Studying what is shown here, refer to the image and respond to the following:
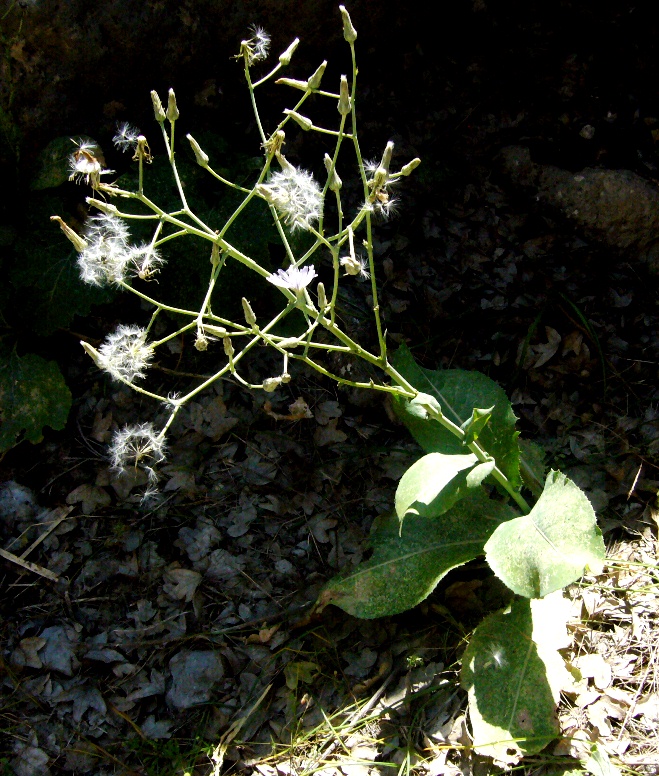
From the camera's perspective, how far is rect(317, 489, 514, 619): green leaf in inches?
88.0

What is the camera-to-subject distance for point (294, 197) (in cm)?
182

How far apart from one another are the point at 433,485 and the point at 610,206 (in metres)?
1.73

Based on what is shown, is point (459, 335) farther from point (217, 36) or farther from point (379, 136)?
point (217, 36)

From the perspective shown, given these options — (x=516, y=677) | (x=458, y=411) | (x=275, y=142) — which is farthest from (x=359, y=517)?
(x=275, y=142)

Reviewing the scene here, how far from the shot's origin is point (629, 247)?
301 centimetres

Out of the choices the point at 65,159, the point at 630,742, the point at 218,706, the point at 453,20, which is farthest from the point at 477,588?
the point at 453,20

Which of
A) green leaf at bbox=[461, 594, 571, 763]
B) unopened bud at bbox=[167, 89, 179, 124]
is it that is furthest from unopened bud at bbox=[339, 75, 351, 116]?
green leaf at bbox=[461, 594, 571, 763]

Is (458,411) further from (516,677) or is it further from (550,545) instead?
(516,677)

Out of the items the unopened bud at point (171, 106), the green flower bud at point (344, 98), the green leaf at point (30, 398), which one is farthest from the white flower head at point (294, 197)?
the green leaf at point (30, 398)

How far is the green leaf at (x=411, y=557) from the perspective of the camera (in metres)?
2.23

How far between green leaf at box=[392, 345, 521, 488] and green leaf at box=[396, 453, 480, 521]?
0.22 metres

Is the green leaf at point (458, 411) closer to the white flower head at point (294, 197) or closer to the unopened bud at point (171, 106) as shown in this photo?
the white flower head at point (294, 197)

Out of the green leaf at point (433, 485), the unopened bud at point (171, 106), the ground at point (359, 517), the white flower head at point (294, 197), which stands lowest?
the ground at point (359, 517)

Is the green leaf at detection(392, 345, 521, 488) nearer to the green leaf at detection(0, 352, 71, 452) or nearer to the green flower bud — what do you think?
the green flower bud
